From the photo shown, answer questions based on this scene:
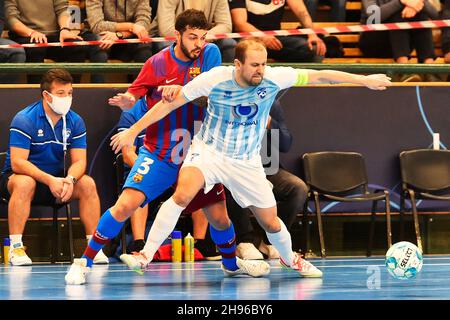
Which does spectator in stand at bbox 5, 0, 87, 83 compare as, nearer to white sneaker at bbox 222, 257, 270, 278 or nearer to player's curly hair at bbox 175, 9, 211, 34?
player's curly hair at bbox 175, 9, 211, 34

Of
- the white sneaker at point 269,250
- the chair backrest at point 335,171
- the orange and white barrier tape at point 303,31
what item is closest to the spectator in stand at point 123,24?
the orange and white barrier tape at point 303,31

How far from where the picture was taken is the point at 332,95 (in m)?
11.7

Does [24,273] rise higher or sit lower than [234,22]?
lower

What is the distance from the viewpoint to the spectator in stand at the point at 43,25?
37.8 ft

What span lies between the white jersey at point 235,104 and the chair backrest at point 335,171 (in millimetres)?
3391

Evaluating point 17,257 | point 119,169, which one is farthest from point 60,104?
point 17,257

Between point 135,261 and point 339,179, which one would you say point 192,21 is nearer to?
point 135,261

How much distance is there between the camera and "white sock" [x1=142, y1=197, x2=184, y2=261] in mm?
7703

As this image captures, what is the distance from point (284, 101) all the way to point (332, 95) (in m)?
0.59

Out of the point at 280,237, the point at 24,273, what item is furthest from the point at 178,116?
the point at 24,273

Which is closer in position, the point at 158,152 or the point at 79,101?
the point at 158,152

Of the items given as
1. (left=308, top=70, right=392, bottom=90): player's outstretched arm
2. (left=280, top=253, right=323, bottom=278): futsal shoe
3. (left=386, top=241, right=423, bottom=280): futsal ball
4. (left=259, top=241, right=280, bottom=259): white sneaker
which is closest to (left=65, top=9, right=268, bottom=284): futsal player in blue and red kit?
(left=280, top=253, right=323, bottom=278): futsal shoe

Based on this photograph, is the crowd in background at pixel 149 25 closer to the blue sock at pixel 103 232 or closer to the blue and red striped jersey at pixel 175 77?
the blue and red striped jersey at pixel 175 77
